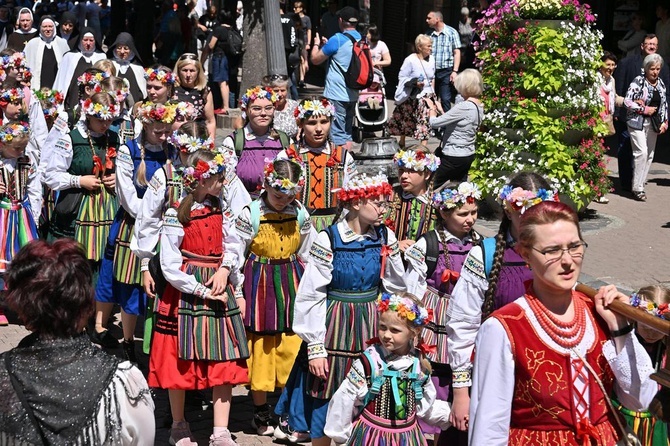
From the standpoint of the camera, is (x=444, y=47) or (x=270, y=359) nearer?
(x=270, y=359)

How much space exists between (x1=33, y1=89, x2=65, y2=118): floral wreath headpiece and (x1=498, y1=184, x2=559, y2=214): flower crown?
648 cm

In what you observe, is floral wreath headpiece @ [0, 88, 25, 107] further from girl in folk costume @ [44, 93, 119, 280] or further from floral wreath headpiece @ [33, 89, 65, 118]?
girl in folk costume @ [44, 93, 119, 280]

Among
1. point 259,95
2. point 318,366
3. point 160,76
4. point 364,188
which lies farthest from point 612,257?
point 318,366

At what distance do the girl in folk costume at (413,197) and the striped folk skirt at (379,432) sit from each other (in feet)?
6.81

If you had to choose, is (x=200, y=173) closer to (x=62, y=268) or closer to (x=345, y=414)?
(x=345, y=414)

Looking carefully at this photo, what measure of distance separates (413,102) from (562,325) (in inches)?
477

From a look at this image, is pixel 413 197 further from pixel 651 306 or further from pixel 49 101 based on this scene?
pixel 49 101

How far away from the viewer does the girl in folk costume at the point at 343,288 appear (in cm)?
644

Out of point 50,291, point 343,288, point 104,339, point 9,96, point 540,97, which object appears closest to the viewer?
point 50,291

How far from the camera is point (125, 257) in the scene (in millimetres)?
8539

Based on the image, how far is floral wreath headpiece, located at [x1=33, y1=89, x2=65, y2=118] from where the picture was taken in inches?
433

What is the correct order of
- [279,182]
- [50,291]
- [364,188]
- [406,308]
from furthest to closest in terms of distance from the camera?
[279,182] < [364,188] < [406,308] < [50,291]

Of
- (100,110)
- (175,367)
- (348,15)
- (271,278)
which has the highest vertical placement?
(348,15)

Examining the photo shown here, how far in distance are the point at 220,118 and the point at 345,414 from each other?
13.3m
